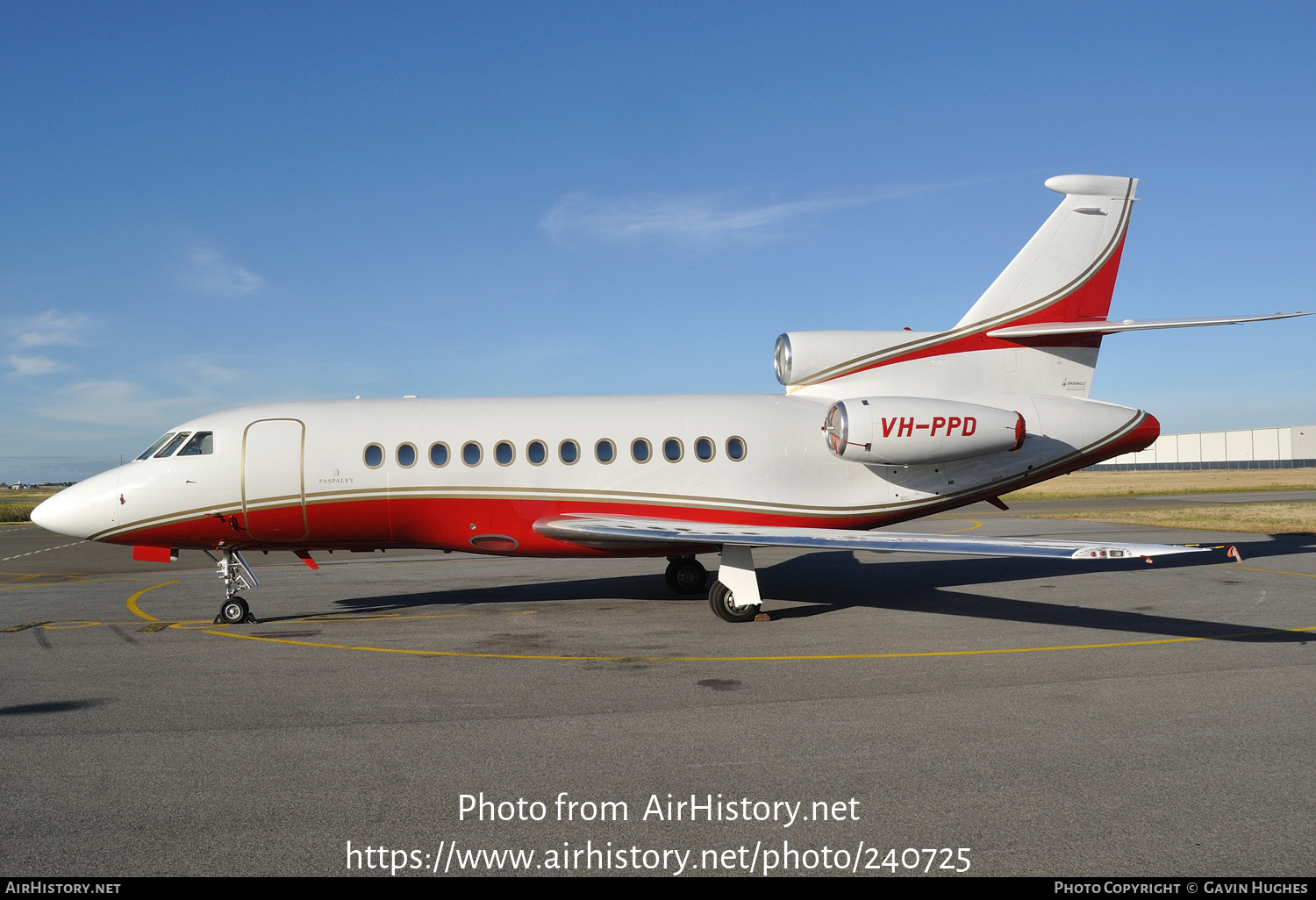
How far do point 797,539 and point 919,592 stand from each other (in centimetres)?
513

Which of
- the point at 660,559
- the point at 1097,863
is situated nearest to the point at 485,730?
the point at 1097,863

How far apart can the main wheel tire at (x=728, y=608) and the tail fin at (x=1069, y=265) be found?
22.2 feet

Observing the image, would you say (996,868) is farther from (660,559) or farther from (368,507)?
(660,559)

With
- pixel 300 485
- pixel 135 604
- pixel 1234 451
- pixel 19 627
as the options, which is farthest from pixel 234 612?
pixel 1234 451

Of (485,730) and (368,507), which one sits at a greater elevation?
(368,507)

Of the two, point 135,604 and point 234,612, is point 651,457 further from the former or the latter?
point 135,604

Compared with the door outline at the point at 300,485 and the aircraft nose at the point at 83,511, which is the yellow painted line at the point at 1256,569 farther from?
the aircraft nose at the point at 83,511

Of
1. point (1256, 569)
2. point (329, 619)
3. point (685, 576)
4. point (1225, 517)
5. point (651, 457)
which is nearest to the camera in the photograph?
point (329, 619)

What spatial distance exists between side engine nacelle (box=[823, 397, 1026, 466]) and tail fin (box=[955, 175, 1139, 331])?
220 centimetres

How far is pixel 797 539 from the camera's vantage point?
1151 centimetres

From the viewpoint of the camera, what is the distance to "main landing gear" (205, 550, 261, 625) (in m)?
13.2

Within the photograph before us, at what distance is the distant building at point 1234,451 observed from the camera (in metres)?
93.9
